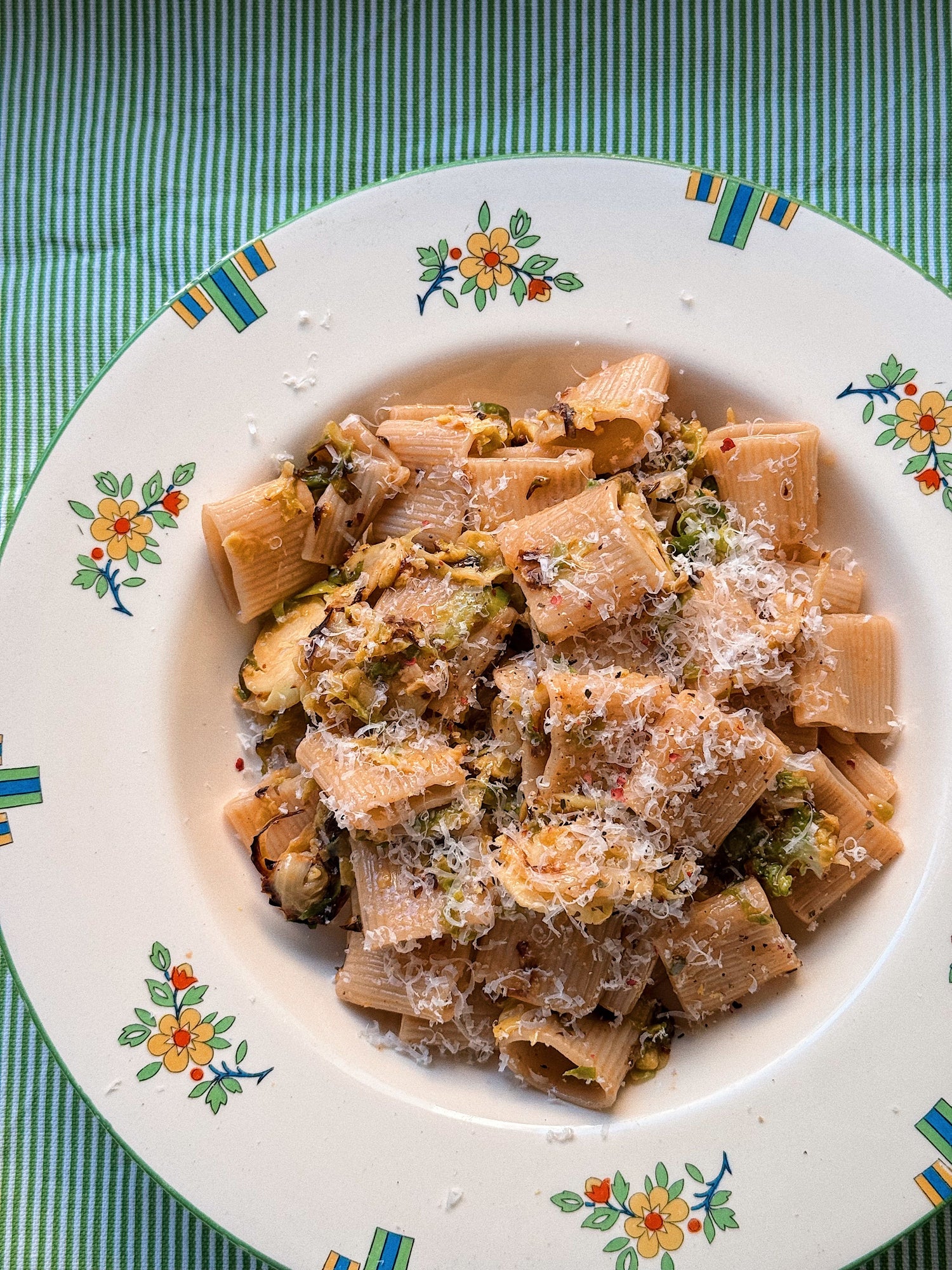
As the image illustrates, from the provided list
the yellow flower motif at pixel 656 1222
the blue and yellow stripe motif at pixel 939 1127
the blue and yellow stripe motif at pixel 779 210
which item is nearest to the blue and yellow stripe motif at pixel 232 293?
the blue and yellow stripe motif at pixel 779 210

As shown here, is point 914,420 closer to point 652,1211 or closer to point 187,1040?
point 652,1211

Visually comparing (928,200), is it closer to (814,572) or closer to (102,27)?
(814,572)

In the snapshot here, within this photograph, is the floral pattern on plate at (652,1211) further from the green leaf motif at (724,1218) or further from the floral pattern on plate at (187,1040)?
the floral pattern on plate at (187,1040)

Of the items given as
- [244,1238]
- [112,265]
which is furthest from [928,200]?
[244,1238]

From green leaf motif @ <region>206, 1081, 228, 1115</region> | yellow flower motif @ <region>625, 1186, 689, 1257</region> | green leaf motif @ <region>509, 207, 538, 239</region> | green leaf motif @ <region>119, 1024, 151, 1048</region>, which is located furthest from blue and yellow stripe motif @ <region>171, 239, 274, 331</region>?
yellow flower motif @ <region>625, 1186, 689, 1257</region>

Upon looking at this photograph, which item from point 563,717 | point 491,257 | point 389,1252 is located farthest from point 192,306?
point 389,1252

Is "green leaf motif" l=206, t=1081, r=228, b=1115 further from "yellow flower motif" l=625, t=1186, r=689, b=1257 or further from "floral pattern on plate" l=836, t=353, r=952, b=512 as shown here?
"floral pattern on plate" l=836, t=353, r=952, b=512
